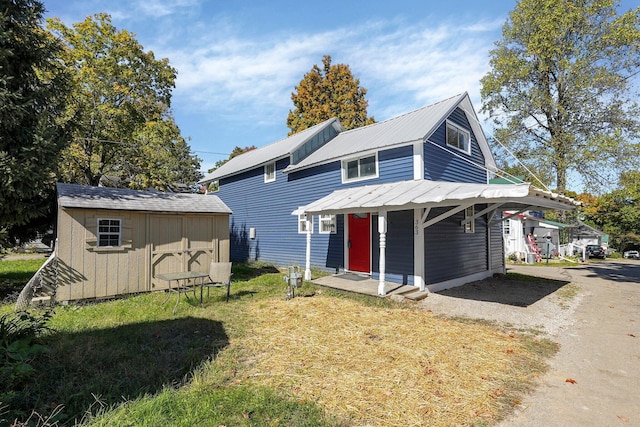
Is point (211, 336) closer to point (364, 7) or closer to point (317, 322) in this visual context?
point (317, 322)

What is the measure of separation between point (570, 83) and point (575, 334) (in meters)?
22.8

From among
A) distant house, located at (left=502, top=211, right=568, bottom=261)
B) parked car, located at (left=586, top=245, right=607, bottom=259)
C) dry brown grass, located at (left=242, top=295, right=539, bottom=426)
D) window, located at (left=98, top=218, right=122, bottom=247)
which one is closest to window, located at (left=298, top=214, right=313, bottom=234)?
dry brown grass, located at (left=242, top=295, right=539, bottom=426)

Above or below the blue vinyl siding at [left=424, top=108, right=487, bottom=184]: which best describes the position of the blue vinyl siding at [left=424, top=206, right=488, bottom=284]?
below

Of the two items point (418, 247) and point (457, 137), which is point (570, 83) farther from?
point (418, 247)

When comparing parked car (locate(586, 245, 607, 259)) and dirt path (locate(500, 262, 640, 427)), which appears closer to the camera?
dirt path (locate(500, 262, 640, 427))

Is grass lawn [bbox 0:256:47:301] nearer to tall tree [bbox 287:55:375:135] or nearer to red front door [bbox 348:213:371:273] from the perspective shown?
red front door [bbox 348:213:371:273]

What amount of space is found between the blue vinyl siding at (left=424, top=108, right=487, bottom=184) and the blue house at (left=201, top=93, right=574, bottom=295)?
0.13 feet

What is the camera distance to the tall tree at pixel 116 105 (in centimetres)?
1727

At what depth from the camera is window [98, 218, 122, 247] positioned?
29.1ft

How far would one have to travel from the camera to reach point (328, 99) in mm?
32438

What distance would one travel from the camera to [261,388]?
3924 mm

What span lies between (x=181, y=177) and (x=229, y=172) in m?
35.2

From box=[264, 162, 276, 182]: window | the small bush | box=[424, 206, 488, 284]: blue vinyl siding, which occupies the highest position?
box=[264, 162, 276, 182]: window

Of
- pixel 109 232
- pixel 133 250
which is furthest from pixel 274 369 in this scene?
pixel 109 232
